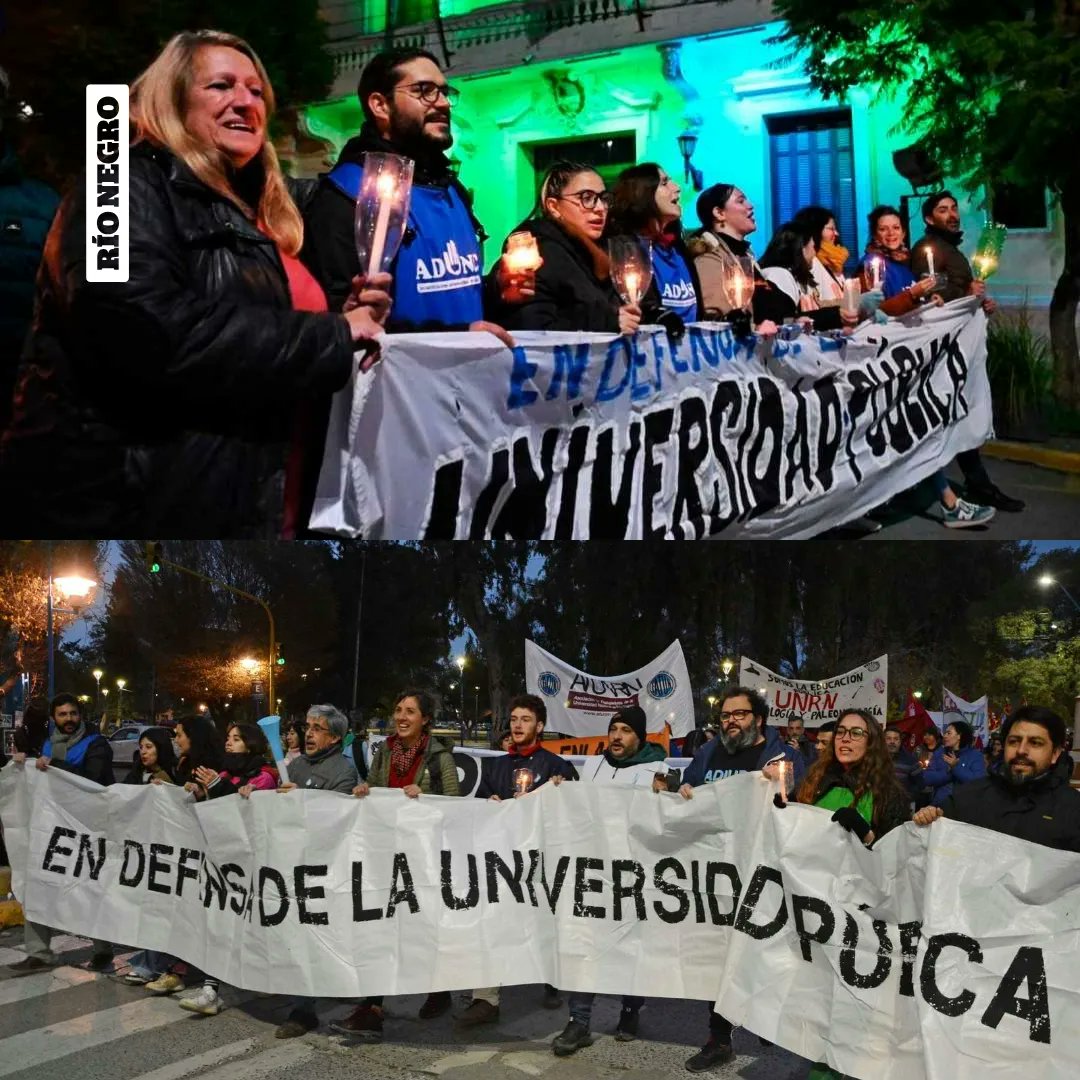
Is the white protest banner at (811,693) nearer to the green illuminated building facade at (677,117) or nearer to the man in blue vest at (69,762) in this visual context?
the green illuminated building facade at (677,117)

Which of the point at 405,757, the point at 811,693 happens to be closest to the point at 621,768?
the point at 405,757

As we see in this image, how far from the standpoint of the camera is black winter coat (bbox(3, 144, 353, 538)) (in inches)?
106

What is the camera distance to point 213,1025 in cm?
529

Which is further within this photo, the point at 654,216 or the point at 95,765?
the point at 95,765

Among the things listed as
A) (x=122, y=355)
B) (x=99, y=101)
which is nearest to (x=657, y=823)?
(x=122, y=355)

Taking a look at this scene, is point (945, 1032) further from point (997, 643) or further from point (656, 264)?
point (997, 643)

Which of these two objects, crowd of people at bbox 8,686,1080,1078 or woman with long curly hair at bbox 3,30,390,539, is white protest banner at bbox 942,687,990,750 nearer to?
crowd of people at bbox 8,686,1080,1078

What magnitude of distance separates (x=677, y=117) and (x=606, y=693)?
581 cm

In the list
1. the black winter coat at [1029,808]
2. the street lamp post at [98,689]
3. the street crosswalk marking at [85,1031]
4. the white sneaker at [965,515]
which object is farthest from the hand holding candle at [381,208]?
the street lamp post at [98,689]

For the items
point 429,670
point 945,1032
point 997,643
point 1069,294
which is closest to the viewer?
point 945,1032

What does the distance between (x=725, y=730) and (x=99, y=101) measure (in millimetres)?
3666

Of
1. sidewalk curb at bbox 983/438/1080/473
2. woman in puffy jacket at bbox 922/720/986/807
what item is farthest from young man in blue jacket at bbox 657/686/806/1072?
woman in puffy jacket at bbox 922/720/986/807

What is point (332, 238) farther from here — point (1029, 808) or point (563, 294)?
point (1029, 808)

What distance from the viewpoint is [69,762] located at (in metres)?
7.31
